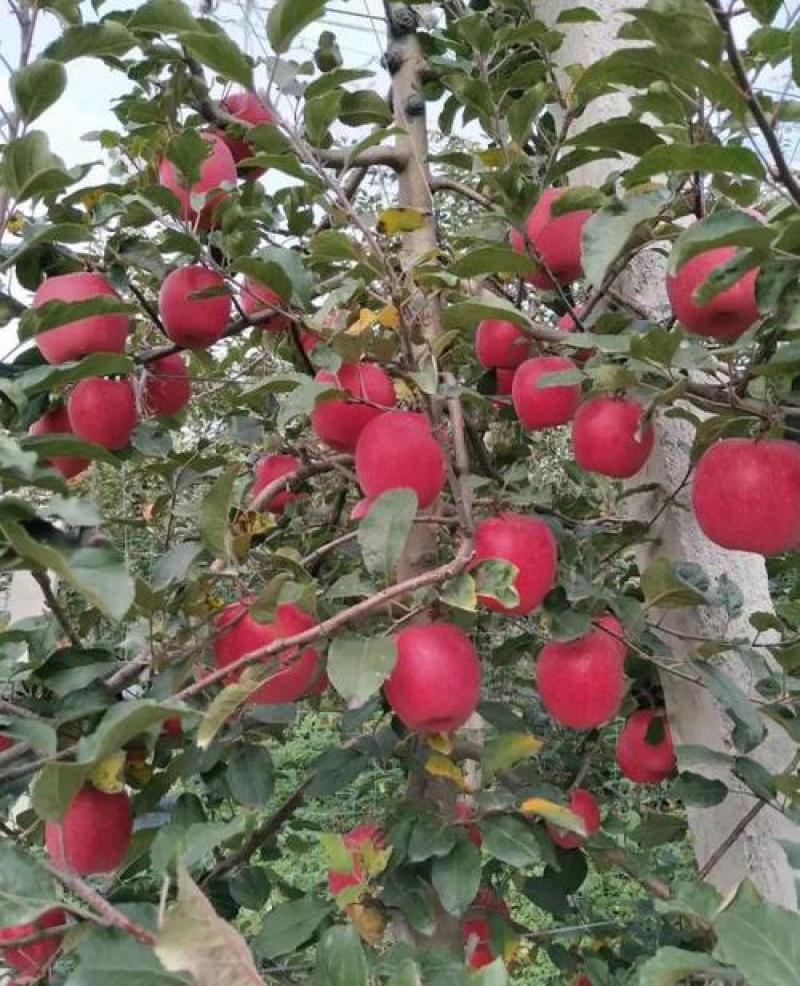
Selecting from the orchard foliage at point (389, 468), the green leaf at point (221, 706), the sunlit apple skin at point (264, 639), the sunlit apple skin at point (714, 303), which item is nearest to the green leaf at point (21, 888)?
the orchard foliage at point (389, 468)

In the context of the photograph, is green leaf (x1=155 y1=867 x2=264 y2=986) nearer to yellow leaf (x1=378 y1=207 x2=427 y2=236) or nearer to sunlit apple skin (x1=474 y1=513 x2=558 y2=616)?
sunlit apple skin (x1=474 y1=513 x2=558 y2=616)

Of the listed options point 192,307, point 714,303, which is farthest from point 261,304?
point 714,303

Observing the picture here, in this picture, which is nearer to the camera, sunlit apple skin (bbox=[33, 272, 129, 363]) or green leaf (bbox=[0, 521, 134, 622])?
green leaf (bbox=[0, 521, 134, 622])

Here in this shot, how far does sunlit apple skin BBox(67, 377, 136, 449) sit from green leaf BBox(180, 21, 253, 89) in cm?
28

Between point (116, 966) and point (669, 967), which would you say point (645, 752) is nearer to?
point (669, 967)

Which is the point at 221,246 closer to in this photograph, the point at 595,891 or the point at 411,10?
the point at 411,10

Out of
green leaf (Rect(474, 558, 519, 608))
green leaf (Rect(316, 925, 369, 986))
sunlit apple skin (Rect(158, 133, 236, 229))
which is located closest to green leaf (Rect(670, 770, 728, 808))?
green leaf (Rect(474, 558, 519, 608))

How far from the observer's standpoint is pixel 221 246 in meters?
0.83

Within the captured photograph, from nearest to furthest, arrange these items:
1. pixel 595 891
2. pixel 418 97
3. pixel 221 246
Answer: pixel 221 246 < pixel 418 97 < pixel 595 891

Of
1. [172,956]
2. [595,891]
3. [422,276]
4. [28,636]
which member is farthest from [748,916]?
[595,891]

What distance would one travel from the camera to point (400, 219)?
814 millimetres

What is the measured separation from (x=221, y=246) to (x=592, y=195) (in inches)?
12.5

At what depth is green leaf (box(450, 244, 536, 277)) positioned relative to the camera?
0.70m

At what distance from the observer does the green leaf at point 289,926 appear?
2.54 feet
